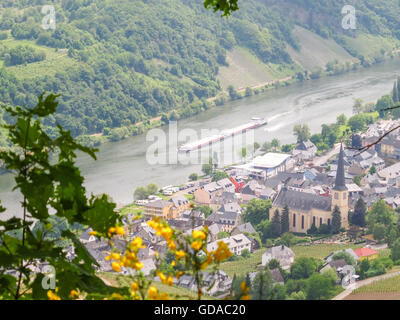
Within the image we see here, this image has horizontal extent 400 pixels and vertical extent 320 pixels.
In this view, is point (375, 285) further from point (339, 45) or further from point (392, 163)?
point (339, 45)

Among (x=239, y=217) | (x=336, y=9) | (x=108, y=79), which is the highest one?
(x=336, y=9)

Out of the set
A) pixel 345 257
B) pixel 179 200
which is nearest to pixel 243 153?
pixel 179 200

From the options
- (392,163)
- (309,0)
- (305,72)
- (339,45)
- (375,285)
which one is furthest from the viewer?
(309,0)

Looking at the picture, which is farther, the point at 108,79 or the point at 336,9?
the point at 336,9

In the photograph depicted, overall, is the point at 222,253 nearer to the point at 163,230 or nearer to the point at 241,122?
the point at 163,230

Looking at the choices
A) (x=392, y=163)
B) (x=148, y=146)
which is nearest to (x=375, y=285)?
(x=392, y=163)

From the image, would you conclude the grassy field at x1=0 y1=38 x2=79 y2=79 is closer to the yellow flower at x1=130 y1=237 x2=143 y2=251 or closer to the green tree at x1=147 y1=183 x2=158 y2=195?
the green tree at x1=147 y1=183 x2=158 y2=195

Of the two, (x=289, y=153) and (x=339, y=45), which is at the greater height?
(x=339, y=45)
